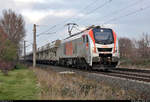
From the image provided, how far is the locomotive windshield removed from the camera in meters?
16.6

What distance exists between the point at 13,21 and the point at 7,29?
2211 millimetres

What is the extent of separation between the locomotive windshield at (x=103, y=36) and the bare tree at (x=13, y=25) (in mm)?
28874

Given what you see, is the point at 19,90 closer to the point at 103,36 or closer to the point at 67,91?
the point at 67,91

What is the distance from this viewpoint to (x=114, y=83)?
10.1m

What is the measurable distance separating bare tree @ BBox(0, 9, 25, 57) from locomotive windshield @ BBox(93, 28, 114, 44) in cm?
2887

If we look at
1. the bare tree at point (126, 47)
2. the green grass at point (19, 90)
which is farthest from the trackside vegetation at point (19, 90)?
the bare tree at point (126, 47)

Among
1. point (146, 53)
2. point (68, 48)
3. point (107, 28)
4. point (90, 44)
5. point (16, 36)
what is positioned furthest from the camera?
point (16, 36)

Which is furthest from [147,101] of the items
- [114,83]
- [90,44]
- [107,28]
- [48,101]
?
[107,28]

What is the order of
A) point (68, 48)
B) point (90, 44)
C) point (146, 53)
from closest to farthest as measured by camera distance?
point (90, 44)
point (68, 48)
point (146, 53)

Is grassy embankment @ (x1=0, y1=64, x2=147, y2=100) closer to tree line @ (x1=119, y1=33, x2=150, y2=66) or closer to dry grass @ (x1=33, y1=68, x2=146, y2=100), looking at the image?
dry grass @ (x1=33, y1=68, x2=146, y2=100)

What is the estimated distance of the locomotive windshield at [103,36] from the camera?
54.5 ft

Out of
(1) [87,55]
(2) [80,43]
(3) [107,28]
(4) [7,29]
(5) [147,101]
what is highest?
(4) [7,29]

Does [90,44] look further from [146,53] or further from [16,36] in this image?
[16,36]

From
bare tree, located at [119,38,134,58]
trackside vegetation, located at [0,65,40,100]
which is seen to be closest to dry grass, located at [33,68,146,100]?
trackside vegetation, located at [0,65,40,100]
